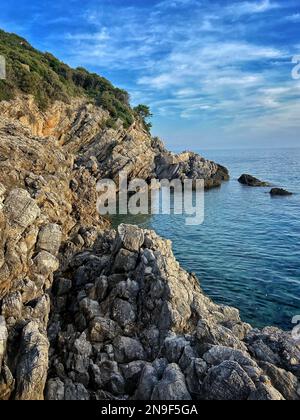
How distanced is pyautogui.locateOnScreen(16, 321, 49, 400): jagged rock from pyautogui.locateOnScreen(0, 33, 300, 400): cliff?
0.14ft

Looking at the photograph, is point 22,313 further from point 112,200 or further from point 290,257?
point 112,200

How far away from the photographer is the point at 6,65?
68938 millimetres

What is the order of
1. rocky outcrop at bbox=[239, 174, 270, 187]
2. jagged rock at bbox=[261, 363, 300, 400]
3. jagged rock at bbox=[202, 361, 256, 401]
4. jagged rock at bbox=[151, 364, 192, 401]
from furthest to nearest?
rocky outcrop at bbox=[239, 174, 270, 187] < jagged rock at bbox=[151, 364, 192, 401] < jagged rock at bbox=[261, 363, 300, 400] < jagged rock at bbox=[202, 361, 256, 401]

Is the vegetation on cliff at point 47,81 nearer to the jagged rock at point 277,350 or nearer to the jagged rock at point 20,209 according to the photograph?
the jagged rock at point 20,209

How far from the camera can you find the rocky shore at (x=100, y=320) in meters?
16.1

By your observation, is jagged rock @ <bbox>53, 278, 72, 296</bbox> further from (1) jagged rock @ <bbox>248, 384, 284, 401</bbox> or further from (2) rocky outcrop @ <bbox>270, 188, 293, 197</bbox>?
(2) rocky outcrop @ <bbox>270, 188, 293, 197</bbox>

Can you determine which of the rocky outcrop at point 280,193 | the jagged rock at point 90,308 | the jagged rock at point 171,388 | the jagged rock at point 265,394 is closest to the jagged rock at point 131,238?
the jagged rock at point 90,308

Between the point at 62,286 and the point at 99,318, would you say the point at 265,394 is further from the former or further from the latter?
the point at 62,286

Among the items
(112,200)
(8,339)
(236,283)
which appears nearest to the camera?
(8,339)

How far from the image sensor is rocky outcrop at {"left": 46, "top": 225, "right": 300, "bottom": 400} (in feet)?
51.5

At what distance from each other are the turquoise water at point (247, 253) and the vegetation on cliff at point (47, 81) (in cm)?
3045

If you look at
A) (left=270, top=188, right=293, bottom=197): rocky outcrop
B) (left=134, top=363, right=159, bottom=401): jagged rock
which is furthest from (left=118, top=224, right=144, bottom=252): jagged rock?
(left=270, top=188, right=293, bottom=197): rocky outcrop
